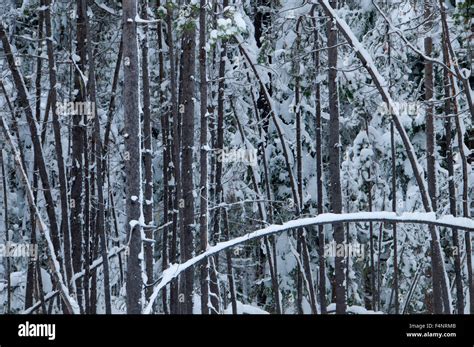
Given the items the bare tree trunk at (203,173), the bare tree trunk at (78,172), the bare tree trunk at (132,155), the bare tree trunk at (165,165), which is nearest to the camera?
the bare tree trunk at (132,155)

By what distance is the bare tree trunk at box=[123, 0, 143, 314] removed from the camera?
7.98 metres

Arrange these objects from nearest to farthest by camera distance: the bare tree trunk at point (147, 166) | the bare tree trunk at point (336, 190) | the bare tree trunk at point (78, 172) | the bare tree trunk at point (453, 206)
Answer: the bare tree trunk at point (336, 190) < the bare tree trunk at point (147, 166) < the bare tree trunk at point (453, 206) < the bare tree trunk at point (78, 172)

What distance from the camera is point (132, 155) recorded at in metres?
8.12

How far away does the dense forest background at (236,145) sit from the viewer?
37.9 feet

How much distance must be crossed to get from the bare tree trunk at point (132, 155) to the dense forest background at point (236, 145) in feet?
6.29

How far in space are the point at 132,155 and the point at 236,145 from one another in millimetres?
6600

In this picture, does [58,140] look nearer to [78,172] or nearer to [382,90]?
[78,172]

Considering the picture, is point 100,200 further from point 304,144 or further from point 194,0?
point 304,144

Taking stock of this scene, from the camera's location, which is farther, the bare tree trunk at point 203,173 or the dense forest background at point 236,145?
the dense forest background at point 236,145

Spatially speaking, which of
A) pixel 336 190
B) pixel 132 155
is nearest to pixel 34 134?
pixel 132 155

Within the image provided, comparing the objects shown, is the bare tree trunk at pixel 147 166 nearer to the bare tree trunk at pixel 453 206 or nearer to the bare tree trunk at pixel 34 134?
the bare tree trunk at pixel 34 134

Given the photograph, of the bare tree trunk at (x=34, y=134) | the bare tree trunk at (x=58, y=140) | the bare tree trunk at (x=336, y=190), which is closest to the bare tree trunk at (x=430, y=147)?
the bare tree trunk at (x=336, y=190)
